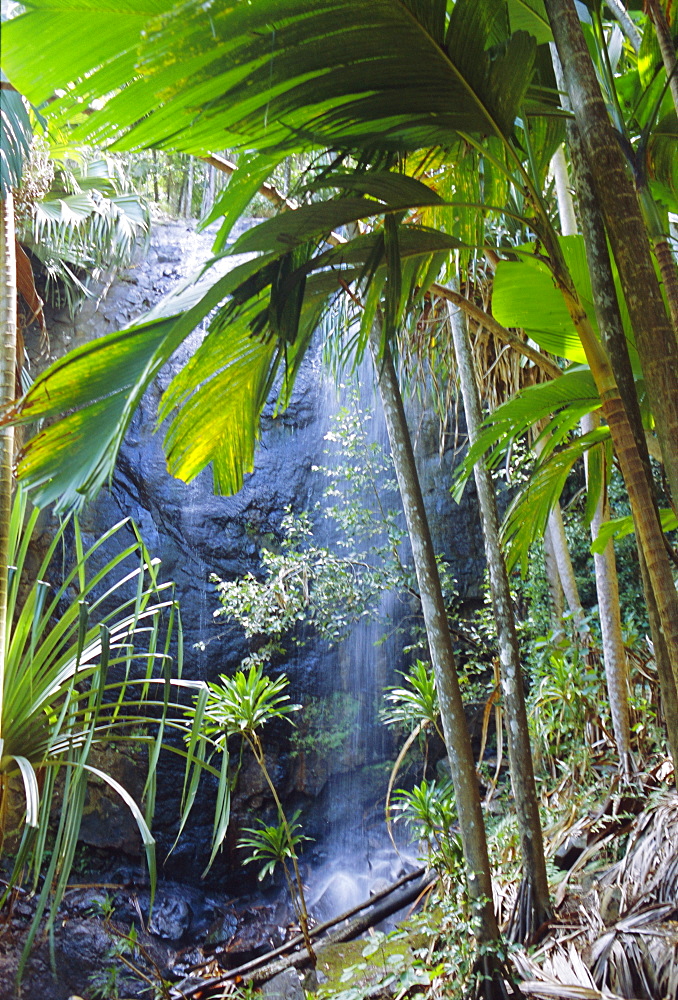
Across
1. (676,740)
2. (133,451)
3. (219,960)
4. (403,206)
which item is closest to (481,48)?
(403,206)

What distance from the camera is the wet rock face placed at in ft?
20.7

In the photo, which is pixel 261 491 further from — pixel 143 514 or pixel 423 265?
pixel 423 265

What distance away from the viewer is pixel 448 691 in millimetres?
2785

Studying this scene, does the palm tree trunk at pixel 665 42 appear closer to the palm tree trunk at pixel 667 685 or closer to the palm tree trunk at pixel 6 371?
the palm tree trunk at pixel 667 685

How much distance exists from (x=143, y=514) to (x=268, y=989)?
425cm

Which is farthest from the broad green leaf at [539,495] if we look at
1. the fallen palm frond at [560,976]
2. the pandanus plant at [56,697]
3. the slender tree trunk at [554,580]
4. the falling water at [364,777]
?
the falling water at [364,777]

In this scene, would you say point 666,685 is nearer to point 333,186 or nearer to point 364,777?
point 333,186

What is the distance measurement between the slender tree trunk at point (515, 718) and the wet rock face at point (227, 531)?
2.97 meters

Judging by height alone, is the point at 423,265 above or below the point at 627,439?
above

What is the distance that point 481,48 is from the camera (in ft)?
4.49

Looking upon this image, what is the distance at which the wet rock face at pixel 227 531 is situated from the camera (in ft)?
20.7

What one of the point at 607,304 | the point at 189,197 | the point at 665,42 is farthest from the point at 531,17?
the point at 189,197

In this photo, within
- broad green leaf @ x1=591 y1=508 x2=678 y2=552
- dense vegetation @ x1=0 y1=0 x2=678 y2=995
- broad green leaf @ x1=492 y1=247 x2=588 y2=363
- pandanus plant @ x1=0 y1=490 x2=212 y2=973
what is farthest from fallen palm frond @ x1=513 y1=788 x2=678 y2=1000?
broad green leaf @ x1=492 y1=247 x2=588 y2=363

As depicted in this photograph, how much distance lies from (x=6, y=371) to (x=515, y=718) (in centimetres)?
248
